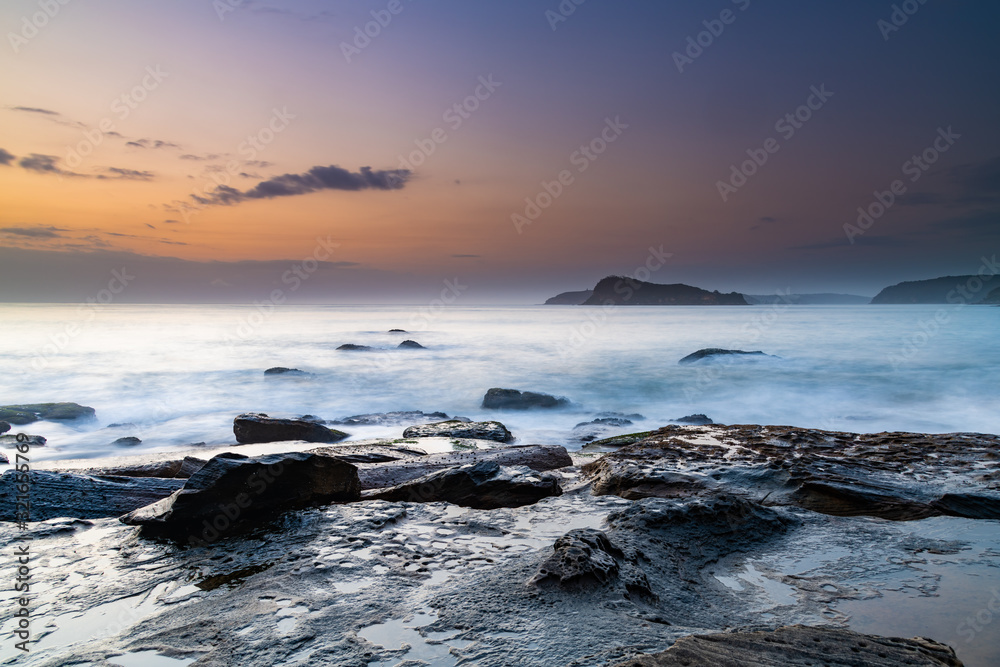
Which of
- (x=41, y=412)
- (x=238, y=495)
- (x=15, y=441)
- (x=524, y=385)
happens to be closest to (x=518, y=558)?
(x=238, y=495)

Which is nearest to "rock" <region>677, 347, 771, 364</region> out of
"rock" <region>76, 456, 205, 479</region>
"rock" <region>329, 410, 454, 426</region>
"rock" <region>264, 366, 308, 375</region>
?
"rock" <region>329, 410, 454, 426</region>

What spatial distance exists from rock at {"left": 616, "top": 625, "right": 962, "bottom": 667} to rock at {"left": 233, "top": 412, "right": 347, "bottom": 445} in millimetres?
10601

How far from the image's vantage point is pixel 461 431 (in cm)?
1138

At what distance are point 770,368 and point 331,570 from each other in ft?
87.7

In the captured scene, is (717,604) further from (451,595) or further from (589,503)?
(589,503)

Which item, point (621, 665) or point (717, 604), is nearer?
point (621, 665)

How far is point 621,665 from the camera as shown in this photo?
8.52ft

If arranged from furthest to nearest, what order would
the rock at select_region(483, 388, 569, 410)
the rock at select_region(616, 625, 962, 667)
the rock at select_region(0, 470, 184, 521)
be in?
the rock at select_region(483, 388, 569, 410) < the rock at select_region(0, 470, 184, 521) < the rock at select_region(616, 625, 962, 667)

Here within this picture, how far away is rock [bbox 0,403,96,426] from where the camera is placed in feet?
49.4

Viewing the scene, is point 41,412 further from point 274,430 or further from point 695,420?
point 695,420

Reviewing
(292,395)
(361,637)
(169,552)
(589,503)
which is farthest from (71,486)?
(292,395)

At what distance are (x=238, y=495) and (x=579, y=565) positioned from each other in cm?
365

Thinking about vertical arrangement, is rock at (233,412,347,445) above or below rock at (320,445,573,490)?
below

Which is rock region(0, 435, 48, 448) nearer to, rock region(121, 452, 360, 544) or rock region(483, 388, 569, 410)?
rock region(121, 452, 360, 544)
